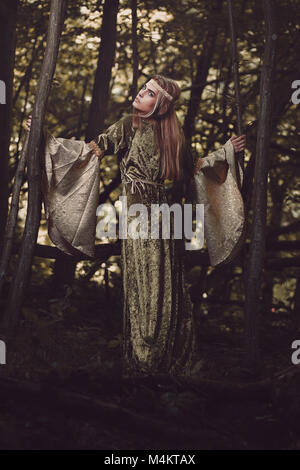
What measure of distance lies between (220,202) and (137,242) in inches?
29.7

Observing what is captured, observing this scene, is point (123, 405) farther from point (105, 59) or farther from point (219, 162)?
point (105, 59)

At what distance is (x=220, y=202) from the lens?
16.5 feet

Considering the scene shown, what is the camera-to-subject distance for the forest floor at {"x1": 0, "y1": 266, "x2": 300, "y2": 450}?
11.7 ft

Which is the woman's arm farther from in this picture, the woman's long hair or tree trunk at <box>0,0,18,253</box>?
tree trunk at <box>0,0,18,253</box>

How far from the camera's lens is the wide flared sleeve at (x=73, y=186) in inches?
187

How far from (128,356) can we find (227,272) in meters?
3.61

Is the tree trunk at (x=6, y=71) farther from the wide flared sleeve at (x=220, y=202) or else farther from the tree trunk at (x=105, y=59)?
the wide flared sleeve at (x=220, y=202)

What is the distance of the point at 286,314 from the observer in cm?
698

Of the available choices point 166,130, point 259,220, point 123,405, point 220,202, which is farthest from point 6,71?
point 123,405

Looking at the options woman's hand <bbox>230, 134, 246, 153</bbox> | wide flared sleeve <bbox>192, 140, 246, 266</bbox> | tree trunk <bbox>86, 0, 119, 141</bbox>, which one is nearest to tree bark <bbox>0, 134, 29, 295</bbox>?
wide flared sleeve <bbox>192, 140, 246, 266</bbox>

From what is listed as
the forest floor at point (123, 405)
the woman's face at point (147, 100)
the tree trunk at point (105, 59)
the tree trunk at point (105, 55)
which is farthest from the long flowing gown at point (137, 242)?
the tree trunk at point (105, 55)

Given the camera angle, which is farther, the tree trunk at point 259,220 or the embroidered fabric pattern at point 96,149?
the tree trunk at point 259,220

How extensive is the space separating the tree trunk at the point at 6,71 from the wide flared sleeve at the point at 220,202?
182 cm
